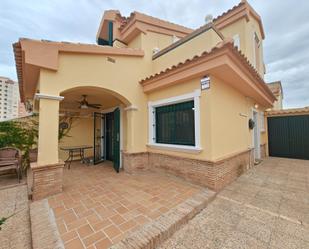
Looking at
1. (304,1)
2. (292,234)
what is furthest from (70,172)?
(304,1)

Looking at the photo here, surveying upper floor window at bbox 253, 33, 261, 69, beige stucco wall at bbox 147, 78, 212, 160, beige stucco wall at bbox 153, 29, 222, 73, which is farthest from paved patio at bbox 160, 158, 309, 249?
upper floor window at bbox 253, 33, 261, 69

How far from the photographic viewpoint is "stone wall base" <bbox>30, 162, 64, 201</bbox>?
3146 mm

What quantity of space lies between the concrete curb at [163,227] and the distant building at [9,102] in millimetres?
40944

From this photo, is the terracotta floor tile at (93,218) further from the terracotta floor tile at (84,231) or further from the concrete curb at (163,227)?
the concrete curb at (163,227)

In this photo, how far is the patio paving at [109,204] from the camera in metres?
2.10

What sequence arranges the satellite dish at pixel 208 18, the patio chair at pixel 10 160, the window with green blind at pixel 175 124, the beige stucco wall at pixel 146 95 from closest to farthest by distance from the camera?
the beige stucco wall at pixel 146 95 → the window with green blind at pixel 175 124 → the satellite dish at pixel 208 18 → the patio chair at pixel 10 160

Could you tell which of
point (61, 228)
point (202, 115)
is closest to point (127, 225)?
point (61, 228)

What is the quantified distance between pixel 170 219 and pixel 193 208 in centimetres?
59

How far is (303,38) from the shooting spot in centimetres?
847

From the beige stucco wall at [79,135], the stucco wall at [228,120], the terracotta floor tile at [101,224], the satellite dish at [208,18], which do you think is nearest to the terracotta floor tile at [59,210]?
the terracotta floor tile at [101,224]

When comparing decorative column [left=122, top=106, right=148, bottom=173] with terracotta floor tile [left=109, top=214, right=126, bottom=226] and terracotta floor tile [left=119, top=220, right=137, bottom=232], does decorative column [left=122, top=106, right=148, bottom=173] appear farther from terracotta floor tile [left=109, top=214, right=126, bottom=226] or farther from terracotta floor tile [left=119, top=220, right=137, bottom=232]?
terracotta floor tile [left=119, top=220, right=137, bottom=232]

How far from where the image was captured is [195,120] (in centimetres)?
397

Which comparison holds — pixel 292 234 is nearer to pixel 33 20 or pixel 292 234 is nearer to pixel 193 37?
pixel 193 37

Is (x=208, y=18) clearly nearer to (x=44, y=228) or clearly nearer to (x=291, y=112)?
(x=44, y=228)
